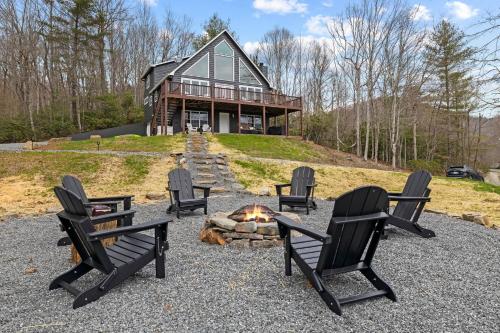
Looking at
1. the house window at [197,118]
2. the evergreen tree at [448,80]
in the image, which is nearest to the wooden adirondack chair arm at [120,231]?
the house window at [197,118]

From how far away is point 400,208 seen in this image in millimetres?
4867

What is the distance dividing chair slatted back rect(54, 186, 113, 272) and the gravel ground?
0.34 m

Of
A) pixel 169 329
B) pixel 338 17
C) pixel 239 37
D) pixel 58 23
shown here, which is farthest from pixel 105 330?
pixel 239 37

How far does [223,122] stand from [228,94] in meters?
2.67

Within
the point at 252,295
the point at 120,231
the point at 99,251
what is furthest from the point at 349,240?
the point at 99,251

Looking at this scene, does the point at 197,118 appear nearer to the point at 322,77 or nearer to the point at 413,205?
the point at 322,77

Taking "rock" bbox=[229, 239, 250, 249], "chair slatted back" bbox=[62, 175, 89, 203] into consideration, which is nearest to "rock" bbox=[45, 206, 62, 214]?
"chair slatted back" bbox=[62, 175, 89, 203]

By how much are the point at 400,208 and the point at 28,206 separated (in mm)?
7938

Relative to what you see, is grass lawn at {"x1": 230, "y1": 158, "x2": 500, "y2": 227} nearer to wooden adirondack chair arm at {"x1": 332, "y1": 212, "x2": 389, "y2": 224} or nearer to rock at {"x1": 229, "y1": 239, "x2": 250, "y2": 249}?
rock at {"x1": 229, "y1": 239, "x2": 250, "y2": 249}

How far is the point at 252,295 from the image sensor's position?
8.63 ft

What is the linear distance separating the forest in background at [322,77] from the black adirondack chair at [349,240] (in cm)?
1814

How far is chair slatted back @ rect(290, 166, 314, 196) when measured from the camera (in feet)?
22.4

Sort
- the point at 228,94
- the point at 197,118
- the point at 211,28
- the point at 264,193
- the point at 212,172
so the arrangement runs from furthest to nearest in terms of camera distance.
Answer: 1. the point at 211,28
2. the point at 197,118
3. the point at 228,94
4. the point at 212,172
5. the point at 264,193

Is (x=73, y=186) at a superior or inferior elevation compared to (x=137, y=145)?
inferior
